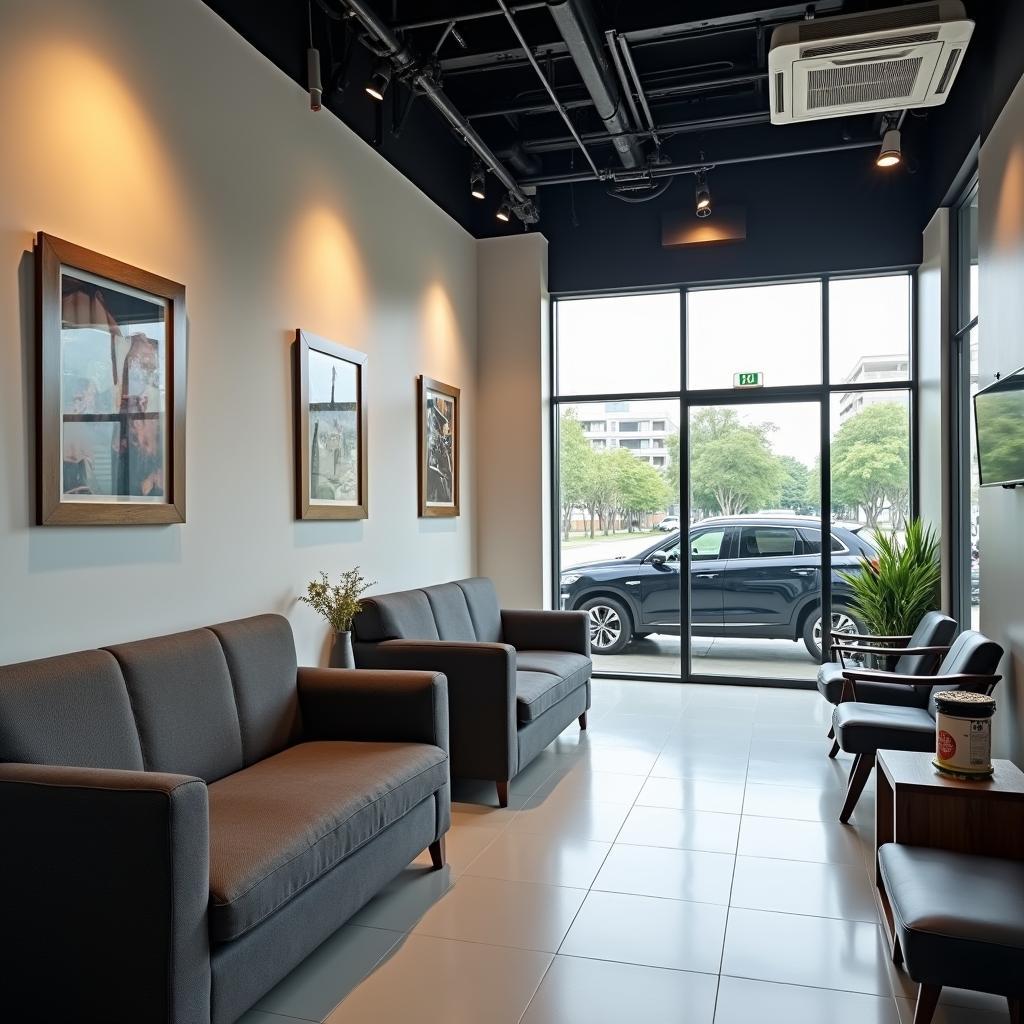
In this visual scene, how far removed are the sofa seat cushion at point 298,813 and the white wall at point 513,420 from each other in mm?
3552

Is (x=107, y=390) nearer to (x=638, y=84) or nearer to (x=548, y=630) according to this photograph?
(x=548, y=630)

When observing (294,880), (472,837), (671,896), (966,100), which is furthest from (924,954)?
(966,100)

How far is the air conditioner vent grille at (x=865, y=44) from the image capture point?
3760mm

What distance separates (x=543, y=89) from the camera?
5.84 meters

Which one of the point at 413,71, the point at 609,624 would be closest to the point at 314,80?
the point at 413,71

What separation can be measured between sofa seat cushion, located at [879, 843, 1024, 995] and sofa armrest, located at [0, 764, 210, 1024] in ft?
5.71

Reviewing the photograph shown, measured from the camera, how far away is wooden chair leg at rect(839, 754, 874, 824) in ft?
12.8

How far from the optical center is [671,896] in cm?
317

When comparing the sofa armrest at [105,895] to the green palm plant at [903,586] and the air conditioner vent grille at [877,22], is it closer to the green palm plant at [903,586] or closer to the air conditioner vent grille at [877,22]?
the air conditioner vent grille at [877,22]

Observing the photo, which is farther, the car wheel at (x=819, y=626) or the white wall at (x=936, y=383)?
the car wheel at (x=819, y=626)

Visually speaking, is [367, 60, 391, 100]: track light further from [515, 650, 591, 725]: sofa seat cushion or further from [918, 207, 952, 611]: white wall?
[918, 207, 952, 611]: white wall

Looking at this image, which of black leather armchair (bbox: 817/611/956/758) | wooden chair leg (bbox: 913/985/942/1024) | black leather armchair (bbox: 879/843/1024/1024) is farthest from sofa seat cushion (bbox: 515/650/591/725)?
wooden chair leg (bbox: 913/985/942/1024)

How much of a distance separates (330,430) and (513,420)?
2633 mm

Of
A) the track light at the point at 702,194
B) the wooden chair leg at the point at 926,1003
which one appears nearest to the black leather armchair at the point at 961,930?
the wooden chair leg at the point at 926,1003
